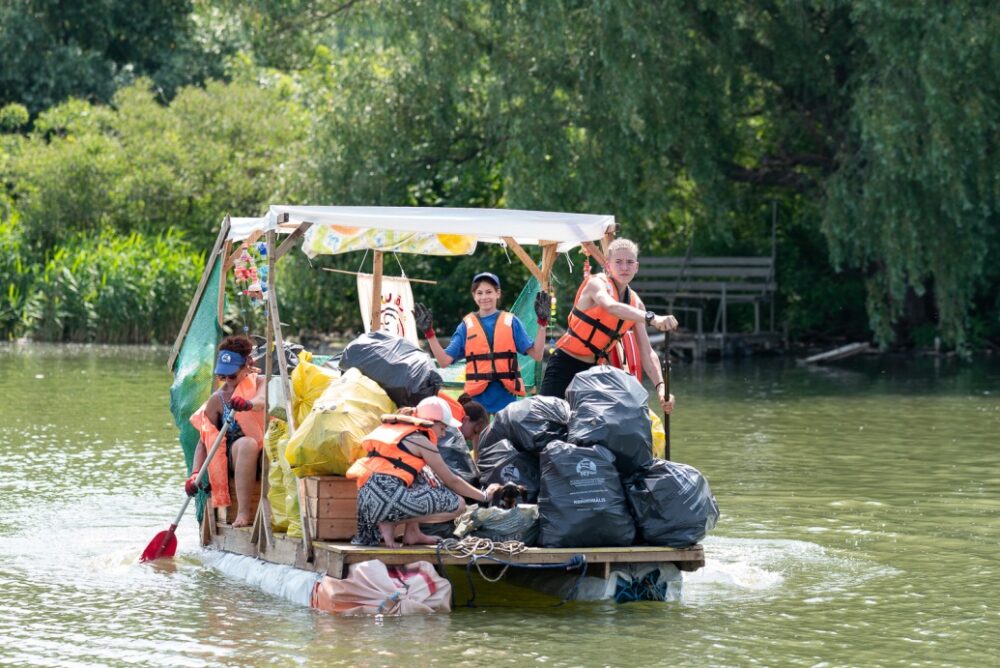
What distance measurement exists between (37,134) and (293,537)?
2882 cm

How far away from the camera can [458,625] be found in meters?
9.39

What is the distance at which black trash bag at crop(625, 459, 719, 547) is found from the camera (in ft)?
31.6

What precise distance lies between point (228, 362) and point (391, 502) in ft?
6.99

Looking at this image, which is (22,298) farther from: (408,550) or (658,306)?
(408,550)

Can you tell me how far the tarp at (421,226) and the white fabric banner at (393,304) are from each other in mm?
894

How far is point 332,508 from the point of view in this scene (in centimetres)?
981

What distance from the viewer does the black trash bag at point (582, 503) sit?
31.4 feet

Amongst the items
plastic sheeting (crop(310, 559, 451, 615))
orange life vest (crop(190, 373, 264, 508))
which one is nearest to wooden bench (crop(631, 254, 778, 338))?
orange life vest (crop(190, 373, 264, 508))

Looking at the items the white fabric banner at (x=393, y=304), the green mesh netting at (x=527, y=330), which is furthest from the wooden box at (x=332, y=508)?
the white fabric banner at (x=393, y=304)

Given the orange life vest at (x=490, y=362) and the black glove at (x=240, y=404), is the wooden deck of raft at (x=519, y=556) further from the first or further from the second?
the orange life vest at (x=490, y=362)

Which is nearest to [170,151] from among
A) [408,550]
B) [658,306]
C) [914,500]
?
[658,306]

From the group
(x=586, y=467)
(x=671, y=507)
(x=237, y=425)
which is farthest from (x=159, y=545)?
(x=671, y=507)

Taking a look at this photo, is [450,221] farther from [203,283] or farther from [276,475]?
[203,283]

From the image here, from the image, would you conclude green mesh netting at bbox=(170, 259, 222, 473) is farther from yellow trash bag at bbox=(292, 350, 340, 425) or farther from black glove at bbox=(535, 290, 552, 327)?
black glove at bbox=(535, 290, 552, 327)
